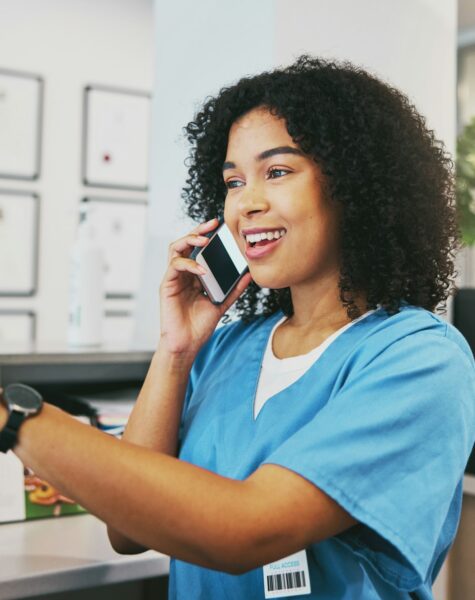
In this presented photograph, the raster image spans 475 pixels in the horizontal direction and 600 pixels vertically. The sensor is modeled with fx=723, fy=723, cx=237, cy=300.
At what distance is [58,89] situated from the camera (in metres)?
2.94

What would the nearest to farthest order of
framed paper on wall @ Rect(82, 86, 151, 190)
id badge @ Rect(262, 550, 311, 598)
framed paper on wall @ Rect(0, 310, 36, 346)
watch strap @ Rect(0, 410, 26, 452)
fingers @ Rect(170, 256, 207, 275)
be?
watch strap @ Rect(0, 410, 26, 452) < id badge @ Rect(262, 550, 311, 598) < fingers @ Rect(170, 256, 207, 275) < framed paper on wall @ Rect(0, 310, 36, 346) < framed paper on wall @ Rect(82, 86, 151, 190)

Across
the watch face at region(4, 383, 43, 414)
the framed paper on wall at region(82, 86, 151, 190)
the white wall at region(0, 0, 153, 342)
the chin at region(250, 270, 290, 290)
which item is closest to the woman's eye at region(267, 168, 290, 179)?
the chin at region(250, 270, 290, 290)

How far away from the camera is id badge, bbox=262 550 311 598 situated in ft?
2.82

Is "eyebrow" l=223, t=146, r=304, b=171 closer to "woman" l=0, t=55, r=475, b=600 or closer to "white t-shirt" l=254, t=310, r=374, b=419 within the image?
"woman" l=0, t=55, r=475, b=600

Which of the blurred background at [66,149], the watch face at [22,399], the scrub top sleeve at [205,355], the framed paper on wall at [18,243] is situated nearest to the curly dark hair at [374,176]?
the scrub top sleeve at [205,355]

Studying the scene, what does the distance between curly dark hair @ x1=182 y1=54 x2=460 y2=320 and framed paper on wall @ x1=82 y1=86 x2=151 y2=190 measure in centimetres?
207

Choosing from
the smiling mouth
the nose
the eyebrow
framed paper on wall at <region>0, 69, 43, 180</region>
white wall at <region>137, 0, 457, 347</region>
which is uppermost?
framed paper on wall at <region>0, 69, 43, 180</region>

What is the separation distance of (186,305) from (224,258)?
10 centimetres

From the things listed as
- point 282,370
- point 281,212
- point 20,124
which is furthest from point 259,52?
point 20,124

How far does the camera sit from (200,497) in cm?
73

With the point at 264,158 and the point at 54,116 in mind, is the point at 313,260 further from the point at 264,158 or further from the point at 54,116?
the point at 54,116

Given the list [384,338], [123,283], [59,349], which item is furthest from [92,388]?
[123,283]

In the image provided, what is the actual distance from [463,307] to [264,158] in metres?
0.86

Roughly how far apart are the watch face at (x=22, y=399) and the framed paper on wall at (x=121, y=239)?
2.27 meters
